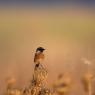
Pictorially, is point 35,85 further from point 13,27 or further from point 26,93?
point 13,27

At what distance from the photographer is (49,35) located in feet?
7.54

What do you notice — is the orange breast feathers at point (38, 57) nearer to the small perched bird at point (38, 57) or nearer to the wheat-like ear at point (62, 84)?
the small perched bird at point (38, 57)

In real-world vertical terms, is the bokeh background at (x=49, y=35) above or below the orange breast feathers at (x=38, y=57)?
above

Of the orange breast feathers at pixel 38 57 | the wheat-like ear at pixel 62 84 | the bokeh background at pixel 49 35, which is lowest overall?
the wheat-like ear at pixel 62 84

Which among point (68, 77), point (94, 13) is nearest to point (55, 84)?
point (68, 77)

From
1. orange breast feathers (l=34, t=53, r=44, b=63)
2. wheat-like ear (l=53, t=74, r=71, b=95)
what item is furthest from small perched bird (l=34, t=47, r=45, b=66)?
wheat-like ear (l=53, t=74, r=71, b=95)

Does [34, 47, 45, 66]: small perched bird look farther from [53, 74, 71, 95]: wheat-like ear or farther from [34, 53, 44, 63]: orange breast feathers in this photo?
[53, 74, 71, 95]: wheat-like ear

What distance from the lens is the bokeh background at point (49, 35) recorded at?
7.42ft

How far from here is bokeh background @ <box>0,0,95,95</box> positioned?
7.42 ft

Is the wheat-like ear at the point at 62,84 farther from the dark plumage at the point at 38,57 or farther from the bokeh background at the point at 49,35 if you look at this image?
the dark plumage at the point at 38,57

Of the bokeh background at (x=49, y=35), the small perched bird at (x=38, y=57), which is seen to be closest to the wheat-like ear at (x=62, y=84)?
the bokeh background at (x=49, y=35)

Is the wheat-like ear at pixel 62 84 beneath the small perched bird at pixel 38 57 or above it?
beneath

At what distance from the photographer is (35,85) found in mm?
2055

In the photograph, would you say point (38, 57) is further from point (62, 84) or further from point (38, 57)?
point (62, 84)
